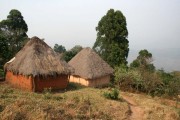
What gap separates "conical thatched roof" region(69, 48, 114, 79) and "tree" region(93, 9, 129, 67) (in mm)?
3839

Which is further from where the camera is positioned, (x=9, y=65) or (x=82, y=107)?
(x=9, y=65)

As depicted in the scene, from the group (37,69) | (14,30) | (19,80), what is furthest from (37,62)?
(14,30)

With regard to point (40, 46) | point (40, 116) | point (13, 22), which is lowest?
point (40, 116)

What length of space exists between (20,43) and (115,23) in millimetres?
11229

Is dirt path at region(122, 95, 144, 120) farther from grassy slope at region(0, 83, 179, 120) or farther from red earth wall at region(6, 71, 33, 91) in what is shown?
red earth wall at region(6, 71, 33, 91)

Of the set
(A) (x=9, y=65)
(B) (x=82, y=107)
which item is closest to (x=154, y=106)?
(B) (x=82, y=107)

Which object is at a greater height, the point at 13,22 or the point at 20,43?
the point at 13,22

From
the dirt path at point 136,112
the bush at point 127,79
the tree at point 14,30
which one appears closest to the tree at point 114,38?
the bush at point 127,79

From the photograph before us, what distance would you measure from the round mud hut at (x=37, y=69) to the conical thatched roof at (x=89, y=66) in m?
4.34

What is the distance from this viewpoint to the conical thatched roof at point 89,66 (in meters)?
26.4

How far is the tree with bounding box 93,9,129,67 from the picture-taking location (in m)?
31.7

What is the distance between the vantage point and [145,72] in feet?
89.9

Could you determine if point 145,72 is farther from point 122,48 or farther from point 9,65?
point 9,65

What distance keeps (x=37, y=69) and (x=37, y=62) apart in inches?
28.5
